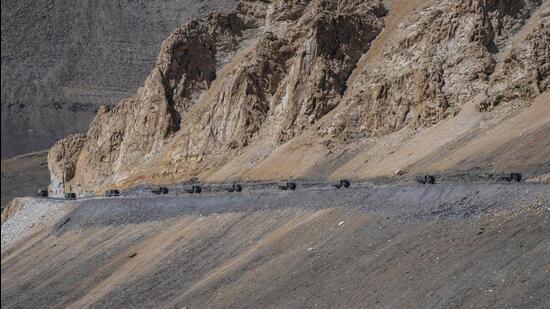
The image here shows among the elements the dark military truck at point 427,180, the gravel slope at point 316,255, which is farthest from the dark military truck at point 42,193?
the dark military truck at point 427,180

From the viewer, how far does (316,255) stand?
31.0m

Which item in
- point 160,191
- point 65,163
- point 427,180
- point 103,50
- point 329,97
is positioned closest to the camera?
point 427,180

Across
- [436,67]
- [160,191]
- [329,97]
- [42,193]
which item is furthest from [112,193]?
[436,67]

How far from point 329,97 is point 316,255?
34.1 meters

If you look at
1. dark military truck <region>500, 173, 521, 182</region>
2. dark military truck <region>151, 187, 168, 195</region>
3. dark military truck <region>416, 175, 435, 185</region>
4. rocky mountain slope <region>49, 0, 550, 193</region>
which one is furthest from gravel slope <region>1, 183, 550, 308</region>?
dark military truck <region>151, 187, 168, 195</region>

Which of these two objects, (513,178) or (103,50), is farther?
(103,50)

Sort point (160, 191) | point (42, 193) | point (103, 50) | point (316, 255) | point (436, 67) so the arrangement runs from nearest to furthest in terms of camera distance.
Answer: point (316, 255) < point (436, 67) < point (160, 191) < point (103, 50) < point (42, 193)

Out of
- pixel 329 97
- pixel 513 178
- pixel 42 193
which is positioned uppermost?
pixel 329 97

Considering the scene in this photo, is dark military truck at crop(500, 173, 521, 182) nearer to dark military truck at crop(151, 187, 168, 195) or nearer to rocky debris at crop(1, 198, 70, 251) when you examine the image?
dark military truck at crop(151, 187, 168, 195)

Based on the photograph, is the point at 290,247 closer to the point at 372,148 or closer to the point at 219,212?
the point at 219,212

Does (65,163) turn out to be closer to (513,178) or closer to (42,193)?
(42,193)

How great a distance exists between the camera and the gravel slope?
23422 millimetres

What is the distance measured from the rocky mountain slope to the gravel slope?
6415mm

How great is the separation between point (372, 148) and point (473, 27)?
11.2 meters
